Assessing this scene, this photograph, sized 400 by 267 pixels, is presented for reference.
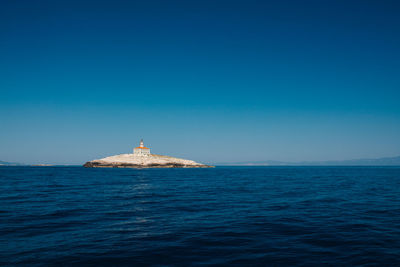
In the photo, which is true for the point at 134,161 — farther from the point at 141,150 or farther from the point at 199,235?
the point at 199,235

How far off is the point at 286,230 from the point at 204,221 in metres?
5.19

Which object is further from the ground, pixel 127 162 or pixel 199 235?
pixel 127 162

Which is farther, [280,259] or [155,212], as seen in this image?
[155,212]

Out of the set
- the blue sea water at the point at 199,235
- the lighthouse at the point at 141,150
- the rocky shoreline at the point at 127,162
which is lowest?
the blue sea water at the point at 199,235

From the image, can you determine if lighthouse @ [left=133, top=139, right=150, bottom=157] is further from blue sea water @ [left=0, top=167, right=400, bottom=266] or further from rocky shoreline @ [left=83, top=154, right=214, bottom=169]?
blue sea water @ [left=0, top=167, right=400, bottom=266]

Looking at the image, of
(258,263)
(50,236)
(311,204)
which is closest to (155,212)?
(50,236)

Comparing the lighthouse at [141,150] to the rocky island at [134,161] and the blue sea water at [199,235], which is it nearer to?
the rocky island at [134,161]

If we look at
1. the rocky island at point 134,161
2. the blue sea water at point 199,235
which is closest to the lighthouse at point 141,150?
the rocky island at point 134,161

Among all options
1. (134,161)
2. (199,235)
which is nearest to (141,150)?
(134,161)

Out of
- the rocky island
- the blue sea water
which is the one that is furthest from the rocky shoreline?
the blue sea water

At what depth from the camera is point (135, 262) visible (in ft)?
31.8

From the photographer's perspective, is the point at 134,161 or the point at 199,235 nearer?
the point at 199,235

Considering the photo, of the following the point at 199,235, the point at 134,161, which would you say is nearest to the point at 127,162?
the point at 134,161

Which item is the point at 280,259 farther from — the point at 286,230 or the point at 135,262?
the point at 135,262
